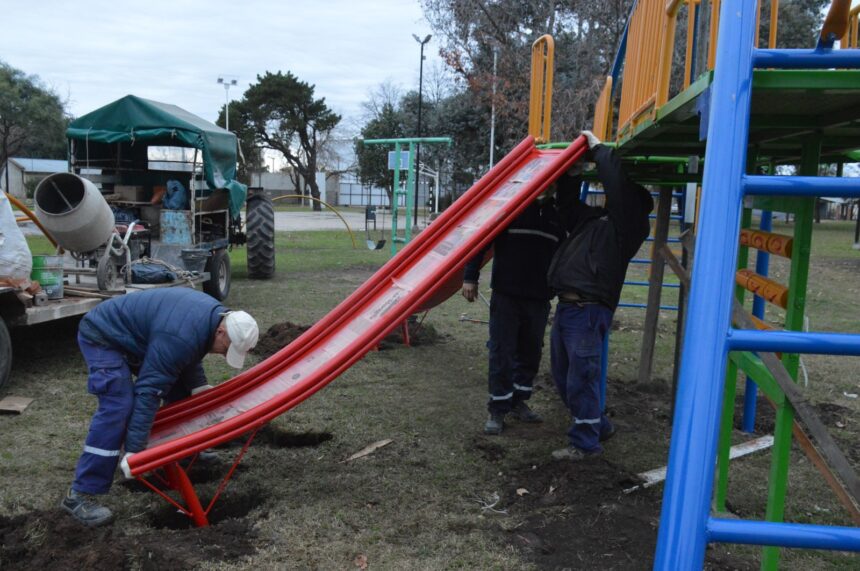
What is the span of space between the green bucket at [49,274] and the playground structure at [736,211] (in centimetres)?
474

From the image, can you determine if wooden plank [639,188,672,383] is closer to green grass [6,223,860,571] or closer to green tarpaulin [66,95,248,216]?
green grass [6,223,860,571]

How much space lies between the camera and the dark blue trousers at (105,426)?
352cm

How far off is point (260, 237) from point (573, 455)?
8.40 metres

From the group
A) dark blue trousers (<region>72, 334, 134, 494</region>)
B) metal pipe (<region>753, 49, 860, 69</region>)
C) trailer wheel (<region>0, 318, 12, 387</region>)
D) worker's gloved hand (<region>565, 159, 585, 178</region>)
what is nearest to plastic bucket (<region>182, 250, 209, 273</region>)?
trailer wheel (<region>0, 318, 12, 387</region>)

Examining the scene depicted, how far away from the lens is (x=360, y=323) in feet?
14.1

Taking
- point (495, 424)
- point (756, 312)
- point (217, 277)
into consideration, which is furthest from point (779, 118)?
point (217, 277)

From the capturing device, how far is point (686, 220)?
6.74 m

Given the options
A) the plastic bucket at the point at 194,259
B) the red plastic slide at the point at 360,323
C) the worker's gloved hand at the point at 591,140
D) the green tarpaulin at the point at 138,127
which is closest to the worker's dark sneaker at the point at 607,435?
the red plastic slide at the point at 360,323

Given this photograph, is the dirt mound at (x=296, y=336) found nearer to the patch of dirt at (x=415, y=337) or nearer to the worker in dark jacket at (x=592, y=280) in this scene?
the patch of dirt at (x=415, y=337)

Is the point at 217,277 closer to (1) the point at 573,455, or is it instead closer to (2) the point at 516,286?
(2) the point at 516,286

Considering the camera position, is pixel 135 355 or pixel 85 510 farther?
pixel 135 355

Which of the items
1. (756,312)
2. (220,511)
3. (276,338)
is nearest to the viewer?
(220,511)

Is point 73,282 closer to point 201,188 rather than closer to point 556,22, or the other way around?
point 201,188

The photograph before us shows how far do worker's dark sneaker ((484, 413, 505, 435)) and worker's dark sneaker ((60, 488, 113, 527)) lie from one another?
2.45 metres
